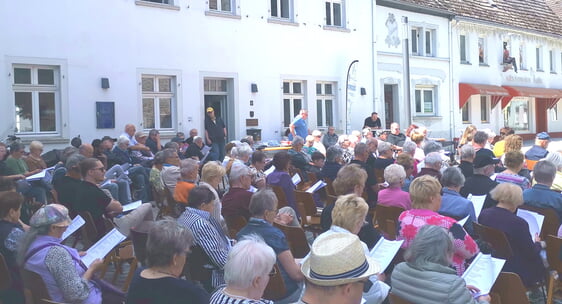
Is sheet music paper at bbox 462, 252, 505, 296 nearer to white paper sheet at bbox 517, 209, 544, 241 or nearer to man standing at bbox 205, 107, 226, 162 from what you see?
white paper sheet at bbox 517, 209, 544, 241

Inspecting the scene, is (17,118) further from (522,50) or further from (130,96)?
(522,50)

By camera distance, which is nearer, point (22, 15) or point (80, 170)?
point (80, 170)

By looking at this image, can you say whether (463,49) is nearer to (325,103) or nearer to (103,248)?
(325,103)

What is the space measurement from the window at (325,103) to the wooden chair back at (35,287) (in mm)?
15834

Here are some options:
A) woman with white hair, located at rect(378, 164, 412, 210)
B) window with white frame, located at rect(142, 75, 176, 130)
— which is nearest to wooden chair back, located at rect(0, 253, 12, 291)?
woman with white hair, located at rect(378, 164, 412, 210)

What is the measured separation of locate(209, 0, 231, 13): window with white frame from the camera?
16.4 meters

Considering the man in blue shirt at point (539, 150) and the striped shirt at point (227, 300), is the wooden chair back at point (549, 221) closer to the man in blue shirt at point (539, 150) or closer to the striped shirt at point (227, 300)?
the striped shirt at point (227, 300)

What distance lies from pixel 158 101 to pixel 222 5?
11.0 feet

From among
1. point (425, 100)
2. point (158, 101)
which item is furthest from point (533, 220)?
point (425, 100)

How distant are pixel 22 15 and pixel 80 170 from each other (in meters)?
7.50

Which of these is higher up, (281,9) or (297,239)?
(281,9)

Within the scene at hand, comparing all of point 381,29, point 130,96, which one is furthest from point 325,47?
point 130,96

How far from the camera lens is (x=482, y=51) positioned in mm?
27062

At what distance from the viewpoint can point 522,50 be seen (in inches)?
1172
